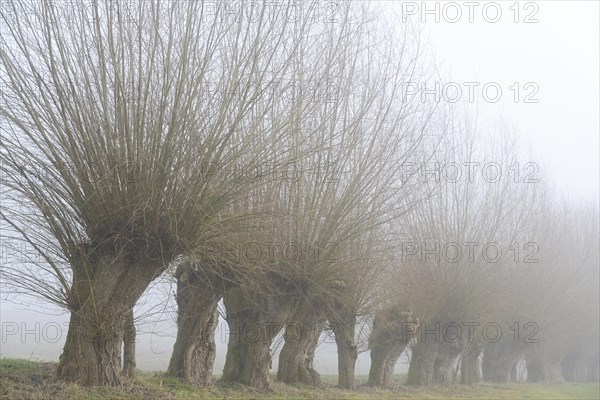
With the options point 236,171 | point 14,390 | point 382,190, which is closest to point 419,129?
point 382,190

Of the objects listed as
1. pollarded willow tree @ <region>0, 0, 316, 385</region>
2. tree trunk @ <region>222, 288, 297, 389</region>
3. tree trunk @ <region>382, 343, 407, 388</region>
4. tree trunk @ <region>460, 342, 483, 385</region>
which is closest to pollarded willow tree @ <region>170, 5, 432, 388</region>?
tree trunk @ <region>222, 288, 297, 389</region>

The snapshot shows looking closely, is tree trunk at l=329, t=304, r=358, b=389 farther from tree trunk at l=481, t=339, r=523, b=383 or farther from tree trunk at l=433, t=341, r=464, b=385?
tree trunk at l=481, t=339, r=523, b=383

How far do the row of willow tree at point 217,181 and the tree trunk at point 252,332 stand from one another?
0.04 metres

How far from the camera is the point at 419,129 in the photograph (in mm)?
17516

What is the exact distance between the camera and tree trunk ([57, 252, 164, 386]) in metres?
10.6

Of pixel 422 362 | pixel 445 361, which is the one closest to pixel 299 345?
pixel 422 362

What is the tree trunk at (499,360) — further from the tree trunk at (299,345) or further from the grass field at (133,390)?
the tree trunk at (299,345)

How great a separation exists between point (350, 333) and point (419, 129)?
6.11 metres

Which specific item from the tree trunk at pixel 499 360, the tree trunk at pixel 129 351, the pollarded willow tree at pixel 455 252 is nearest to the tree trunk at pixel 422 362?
the pollarded willow tree at pixel 455 252

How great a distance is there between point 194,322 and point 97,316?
350cm

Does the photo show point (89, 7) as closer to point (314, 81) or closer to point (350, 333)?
point (314, 81)

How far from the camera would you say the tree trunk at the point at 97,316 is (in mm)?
10586

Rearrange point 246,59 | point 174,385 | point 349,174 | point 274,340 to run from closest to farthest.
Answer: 1. point 246,59
2. point 174,385
3. point 349,174
4. point 274,340

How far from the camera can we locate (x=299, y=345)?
17984 millimetres
